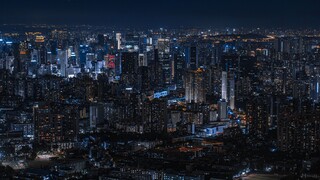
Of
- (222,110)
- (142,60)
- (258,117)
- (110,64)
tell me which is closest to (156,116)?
(222,110)

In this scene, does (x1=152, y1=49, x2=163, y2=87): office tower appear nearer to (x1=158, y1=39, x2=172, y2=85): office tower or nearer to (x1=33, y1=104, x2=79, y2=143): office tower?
(x1=158, y1=39, x2=172, y2=85): office tower

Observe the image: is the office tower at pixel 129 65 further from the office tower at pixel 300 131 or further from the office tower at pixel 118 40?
the office tower at pixel 300 131

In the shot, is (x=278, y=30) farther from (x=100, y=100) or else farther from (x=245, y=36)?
(x=100, y=100)

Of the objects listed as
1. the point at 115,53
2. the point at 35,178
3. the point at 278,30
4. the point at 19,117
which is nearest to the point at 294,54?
the point at 278,30

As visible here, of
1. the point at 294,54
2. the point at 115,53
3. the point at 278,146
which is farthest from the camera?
the point at 115,53

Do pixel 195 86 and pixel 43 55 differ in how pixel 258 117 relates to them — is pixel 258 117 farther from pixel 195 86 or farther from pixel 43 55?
pixel 43 55

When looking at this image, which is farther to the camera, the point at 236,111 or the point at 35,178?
the point at 236,111

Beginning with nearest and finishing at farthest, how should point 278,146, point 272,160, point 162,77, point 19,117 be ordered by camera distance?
point 272,160, point 278,146, point 19,117, point 162,77

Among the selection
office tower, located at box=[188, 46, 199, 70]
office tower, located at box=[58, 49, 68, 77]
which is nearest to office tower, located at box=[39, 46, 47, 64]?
office tower, located at box=[58, 49, 68, 77]
